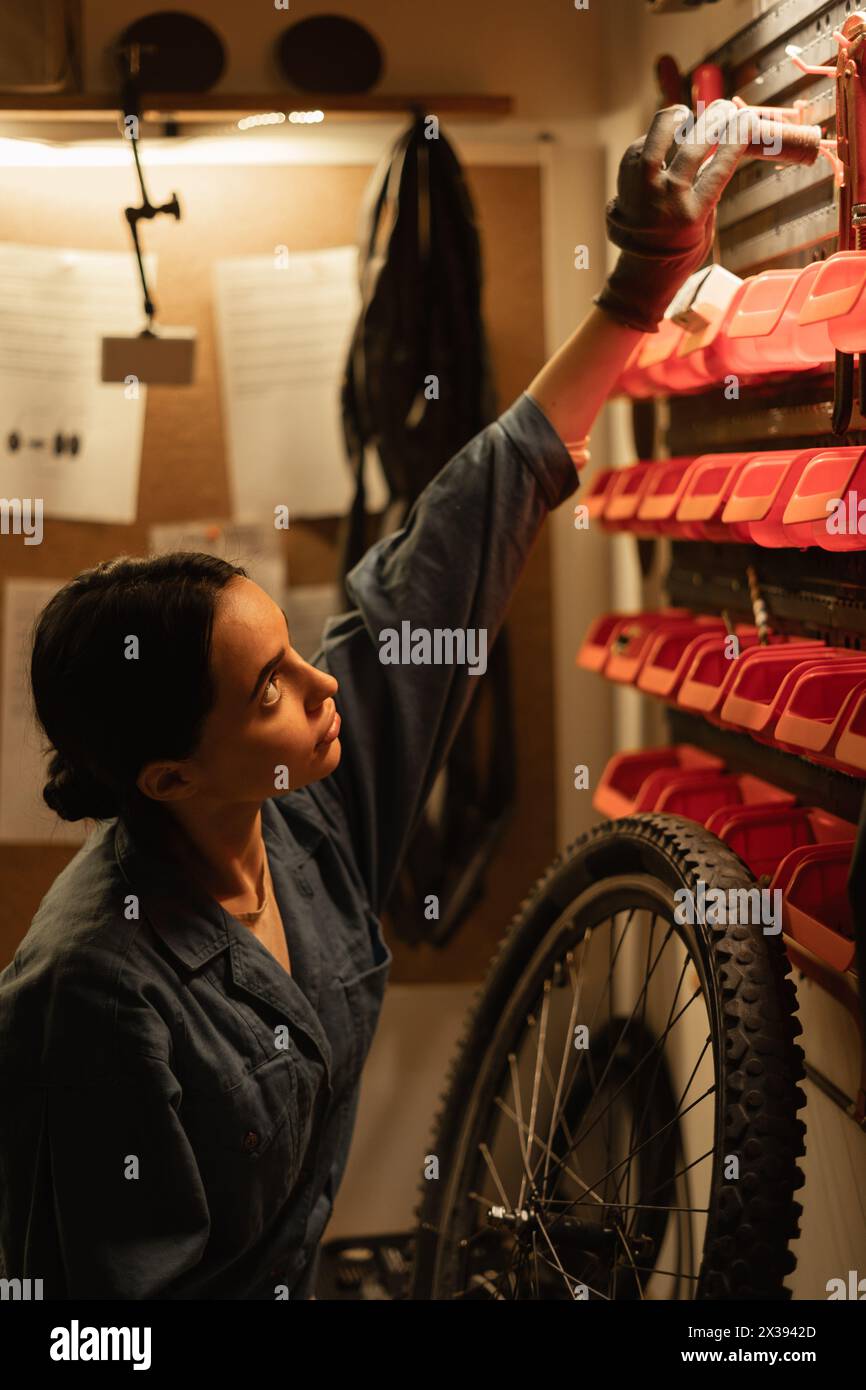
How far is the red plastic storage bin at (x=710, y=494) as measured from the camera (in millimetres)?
1174

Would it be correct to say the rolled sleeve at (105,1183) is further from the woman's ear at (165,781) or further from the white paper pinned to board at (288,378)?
the white paper pinned to board at (288,378)

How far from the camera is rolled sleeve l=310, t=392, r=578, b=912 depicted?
124 centimetres

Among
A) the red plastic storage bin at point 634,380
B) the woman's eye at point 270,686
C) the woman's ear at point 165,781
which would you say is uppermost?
the red plastic storage bin at point 634,380

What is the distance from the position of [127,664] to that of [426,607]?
32cm

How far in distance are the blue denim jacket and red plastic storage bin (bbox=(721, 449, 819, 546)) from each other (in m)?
0.18

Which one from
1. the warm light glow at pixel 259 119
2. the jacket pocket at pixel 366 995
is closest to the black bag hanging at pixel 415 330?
the warm light glow at pixel 259 119

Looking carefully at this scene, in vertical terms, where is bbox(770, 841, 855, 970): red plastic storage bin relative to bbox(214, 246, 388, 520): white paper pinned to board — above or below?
below

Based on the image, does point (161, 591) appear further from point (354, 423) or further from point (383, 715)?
point (354, 423)

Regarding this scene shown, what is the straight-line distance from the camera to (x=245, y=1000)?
3.64 feet

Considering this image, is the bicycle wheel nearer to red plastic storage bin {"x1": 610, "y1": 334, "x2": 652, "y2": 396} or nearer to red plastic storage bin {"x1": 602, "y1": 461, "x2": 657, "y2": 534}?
red plastic storage bin {"x1": 602, "y1": 461, "x2": 657, "y2": 534}

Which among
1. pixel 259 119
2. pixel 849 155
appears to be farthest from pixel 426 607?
pixel 259 119

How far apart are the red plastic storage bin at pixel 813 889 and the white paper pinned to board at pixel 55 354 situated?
127 cm

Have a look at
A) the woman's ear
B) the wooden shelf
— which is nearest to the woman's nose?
the woman's ear
